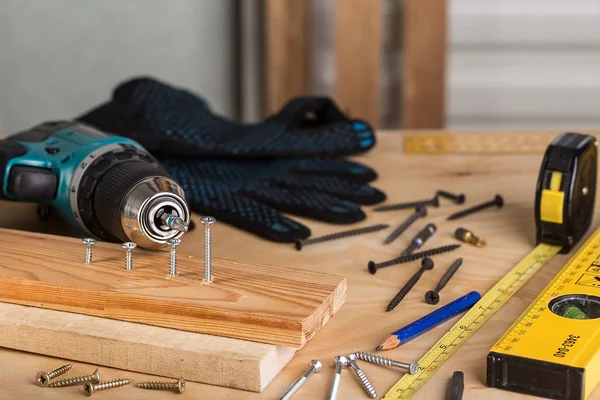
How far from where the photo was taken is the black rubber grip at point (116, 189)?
1.07m

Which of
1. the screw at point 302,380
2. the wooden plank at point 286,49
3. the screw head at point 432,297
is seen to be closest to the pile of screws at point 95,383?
the screw at point 302,380

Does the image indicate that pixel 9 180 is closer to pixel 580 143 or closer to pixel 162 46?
pixel 580 143

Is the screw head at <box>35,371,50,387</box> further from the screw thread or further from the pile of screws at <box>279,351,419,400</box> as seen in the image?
the pile of screws at <box>279,351,419,400</box>

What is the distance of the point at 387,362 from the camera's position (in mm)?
896

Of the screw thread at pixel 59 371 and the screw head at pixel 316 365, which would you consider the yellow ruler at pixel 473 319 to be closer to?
the screw head at pixel 316 365

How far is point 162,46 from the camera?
2314 mm

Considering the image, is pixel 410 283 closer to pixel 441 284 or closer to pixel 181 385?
pixel 441 284

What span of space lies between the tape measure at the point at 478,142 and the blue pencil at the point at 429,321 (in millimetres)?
669

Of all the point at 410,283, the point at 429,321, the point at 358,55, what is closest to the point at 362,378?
the point at 429,321

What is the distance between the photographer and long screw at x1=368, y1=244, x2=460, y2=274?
1.14 meters

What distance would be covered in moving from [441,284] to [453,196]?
0.37m

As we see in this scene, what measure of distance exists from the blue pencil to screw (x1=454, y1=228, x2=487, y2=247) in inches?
7.8

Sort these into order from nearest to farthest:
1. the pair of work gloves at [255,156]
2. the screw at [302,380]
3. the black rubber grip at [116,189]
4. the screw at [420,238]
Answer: the screw at [302,380] → the black rubber grip at [116,189] → the screw at [420,238] → the pair of work gloves at [255,156]

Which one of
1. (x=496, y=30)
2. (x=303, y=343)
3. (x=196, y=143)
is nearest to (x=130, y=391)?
(x=303, y=343)
